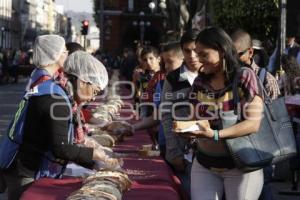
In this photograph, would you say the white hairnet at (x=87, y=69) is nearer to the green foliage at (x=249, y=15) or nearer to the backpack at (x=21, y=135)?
the backpack at (x=21, y=135)

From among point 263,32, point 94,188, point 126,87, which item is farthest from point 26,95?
point 263,32

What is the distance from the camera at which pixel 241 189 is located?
4793 mm

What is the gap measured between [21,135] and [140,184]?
104 cm

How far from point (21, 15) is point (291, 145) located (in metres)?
136

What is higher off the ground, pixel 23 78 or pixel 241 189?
pixel 241 189

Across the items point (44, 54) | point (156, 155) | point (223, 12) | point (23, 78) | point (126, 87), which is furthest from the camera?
point (23, 78)

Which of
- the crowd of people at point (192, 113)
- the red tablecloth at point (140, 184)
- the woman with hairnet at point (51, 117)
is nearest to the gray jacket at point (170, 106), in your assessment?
the red tablecloth at point (140, 184)

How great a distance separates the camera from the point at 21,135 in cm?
485

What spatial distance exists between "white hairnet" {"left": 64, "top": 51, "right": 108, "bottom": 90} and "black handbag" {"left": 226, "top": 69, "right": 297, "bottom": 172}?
3.20ft

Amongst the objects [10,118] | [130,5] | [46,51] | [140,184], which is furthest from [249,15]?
[130,5]

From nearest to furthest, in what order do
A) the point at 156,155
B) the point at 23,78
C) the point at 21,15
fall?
the point at 156,155, the point at 23,78, the point at 21,15

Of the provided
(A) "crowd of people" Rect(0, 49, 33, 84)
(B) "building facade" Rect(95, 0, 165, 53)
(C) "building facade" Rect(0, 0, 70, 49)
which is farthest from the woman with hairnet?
(C) "building facade" Rect(0, 0, 70, 49)

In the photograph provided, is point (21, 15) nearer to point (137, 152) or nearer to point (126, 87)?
point (126, 87)

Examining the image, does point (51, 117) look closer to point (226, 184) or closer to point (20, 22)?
point (226, 184)
